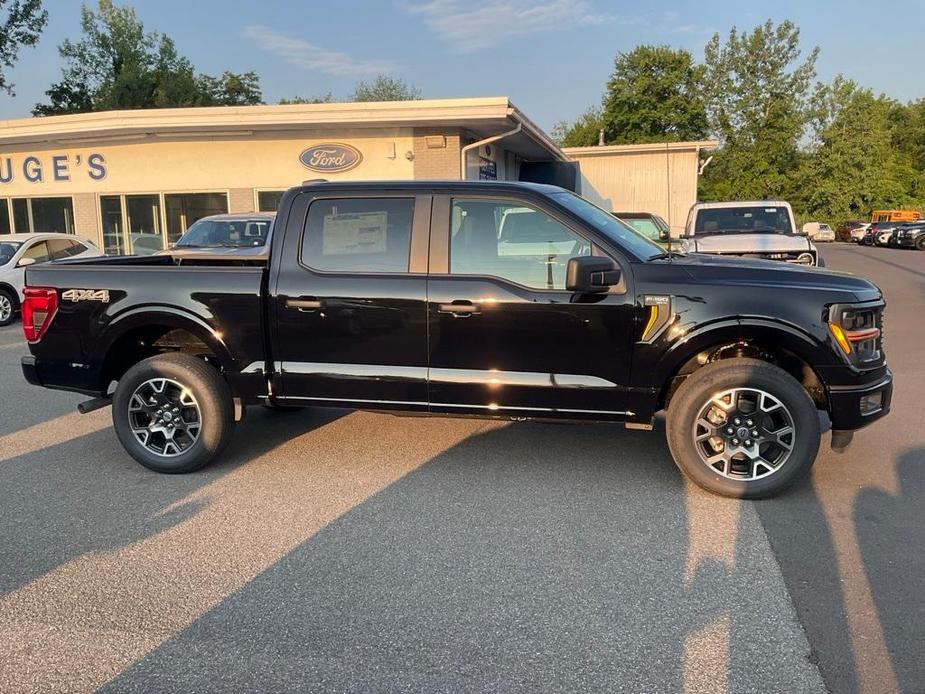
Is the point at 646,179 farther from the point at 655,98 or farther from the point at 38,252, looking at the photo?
the point at 655,98

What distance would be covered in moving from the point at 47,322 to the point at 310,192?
2.07 m

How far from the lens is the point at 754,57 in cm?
6206

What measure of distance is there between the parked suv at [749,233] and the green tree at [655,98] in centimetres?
4836

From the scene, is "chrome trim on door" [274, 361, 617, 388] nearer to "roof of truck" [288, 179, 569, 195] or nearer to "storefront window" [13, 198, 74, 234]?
"roof of truck" [288, 179, 569, 195]

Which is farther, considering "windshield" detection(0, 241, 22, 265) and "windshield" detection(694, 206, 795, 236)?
"windshield" detection(0, 241, 22, 265)

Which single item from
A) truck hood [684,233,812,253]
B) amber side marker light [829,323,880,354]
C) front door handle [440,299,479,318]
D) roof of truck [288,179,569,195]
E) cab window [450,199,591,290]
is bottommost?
amber side marker light [829,323,880,354]

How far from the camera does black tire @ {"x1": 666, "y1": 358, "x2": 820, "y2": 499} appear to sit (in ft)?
13.9

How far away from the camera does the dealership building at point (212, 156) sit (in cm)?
1553

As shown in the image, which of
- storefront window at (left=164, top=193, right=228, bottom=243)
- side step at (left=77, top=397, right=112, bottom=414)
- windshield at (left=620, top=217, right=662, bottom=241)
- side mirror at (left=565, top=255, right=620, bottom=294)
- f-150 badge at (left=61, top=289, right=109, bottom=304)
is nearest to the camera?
side mirror at (left=565, top=255, right=620, bottom=294)

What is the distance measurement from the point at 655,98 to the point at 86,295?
2384 inches

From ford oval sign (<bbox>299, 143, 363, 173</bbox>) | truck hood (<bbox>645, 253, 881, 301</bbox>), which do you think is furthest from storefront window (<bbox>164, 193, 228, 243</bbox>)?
truck hood (<bbox>645, 253, 881, 301</bbox>)

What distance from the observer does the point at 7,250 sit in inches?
513

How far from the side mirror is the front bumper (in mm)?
1460

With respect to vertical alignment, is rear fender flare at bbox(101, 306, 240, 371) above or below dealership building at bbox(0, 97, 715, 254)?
below
